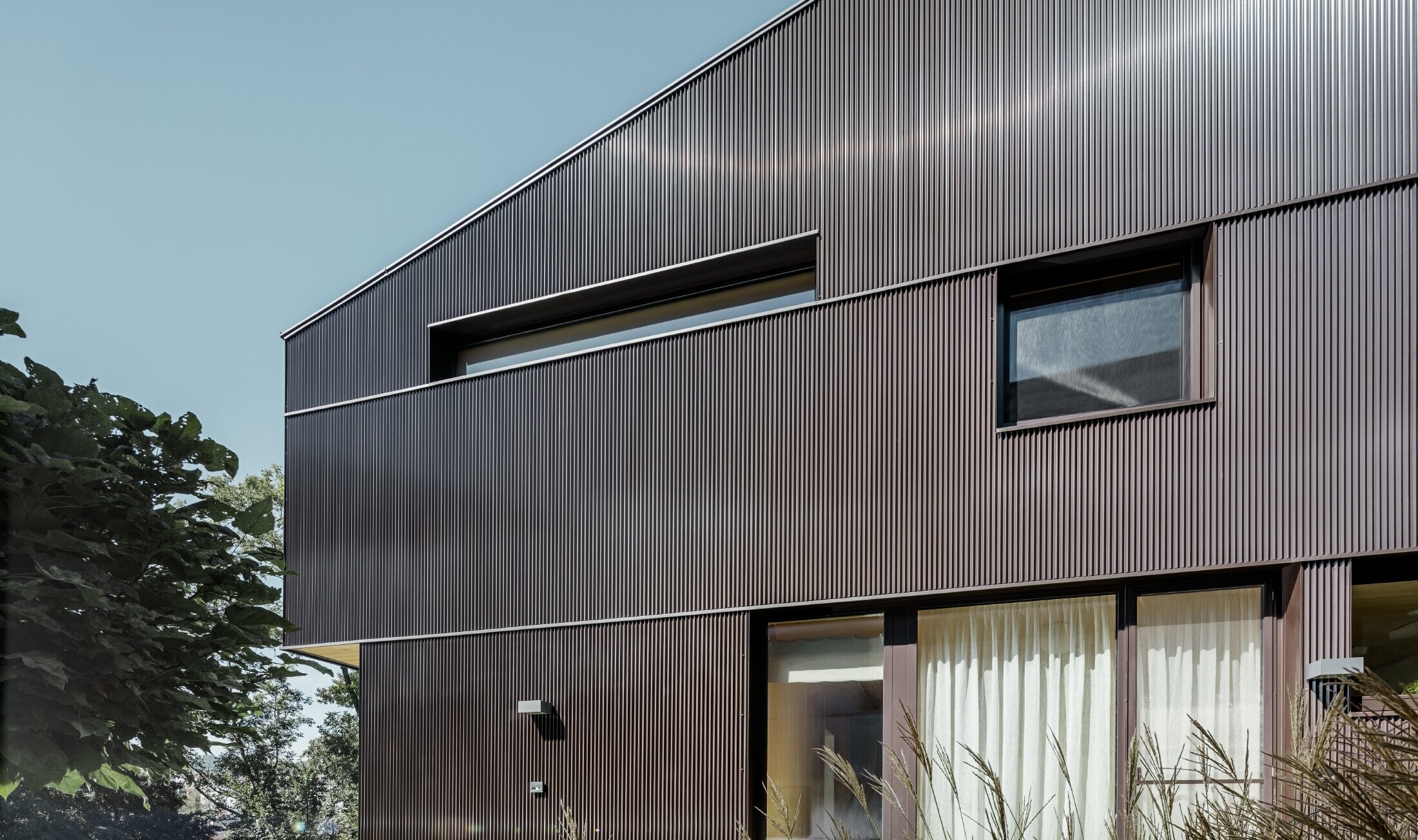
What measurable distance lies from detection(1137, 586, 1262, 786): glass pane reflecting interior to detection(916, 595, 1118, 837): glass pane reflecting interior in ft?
0.71

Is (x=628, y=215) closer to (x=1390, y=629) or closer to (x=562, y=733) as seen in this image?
(x=562, y=733)

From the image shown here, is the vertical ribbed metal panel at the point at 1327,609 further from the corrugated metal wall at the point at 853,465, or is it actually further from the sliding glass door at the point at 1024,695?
the sliding glass door at the point at 1024,695

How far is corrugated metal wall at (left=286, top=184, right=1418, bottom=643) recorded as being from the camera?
6.39 metres

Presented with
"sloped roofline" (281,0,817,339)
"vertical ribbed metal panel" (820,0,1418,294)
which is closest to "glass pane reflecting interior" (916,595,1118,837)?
"vertical ribbed metal panel" (820,0,1418,294)

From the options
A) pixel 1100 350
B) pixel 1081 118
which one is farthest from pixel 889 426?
pixel 1081 118

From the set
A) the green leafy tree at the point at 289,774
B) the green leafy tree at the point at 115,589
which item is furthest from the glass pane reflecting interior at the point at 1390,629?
the green leafy tree at the point at 289,774

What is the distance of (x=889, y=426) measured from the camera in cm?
770

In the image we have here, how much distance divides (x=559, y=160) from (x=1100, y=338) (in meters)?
4.23

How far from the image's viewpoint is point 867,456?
7.75 m

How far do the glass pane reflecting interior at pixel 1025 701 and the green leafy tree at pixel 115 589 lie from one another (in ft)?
11.8

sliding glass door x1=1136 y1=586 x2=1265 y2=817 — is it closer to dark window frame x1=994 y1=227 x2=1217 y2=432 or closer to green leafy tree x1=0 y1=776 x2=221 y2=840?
dark window frame x1=994 y1=227 x2=1217 y2=432

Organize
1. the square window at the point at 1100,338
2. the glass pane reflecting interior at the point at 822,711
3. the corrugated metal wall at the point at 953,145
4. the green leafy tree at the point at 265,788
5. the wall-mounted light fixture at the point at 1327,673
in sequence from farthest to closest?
1. the green leafy tree at the point at 265,788
2. the glass pane reflecting interior at the point at 822,711
3. the square window at the point at 1100,338
4. the corrugated metal wall at the point at 953,145
5. the wall-mounted light fixture at the point at 1327,673

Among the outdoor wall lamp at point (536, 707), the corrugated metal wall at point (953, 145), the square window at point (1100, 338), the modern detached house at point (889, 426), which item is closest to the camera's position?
the modern detached house at point (889, 426)

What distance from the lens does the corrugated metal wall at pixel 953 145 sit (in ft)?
21.9
